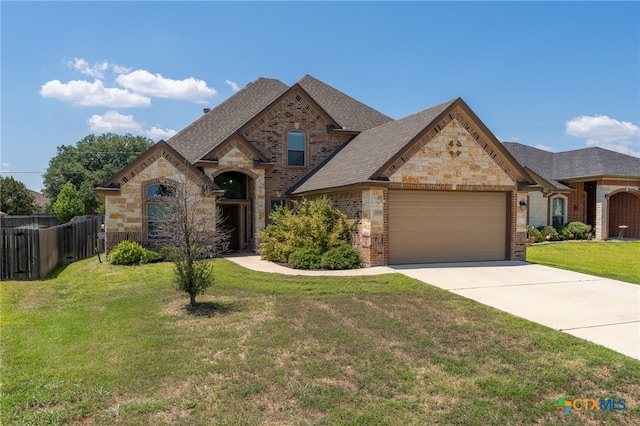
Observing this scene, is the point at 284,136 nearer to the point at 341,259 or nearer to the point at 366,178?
the point at 366,178

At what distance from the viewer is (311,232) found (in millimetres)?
15445

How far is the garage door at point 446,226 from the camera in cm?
1521

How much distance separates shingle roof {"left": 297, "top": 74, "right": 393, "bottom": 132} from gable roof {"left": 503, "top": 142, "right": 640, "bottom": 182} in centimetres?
1145

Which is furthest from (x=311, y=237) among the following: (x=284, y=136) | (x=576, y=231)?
(x=576, y=231)

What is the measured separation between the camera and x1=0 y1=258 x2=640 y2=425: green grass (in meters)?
4.60

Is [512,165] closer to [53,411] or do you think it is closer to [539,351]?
[539,351]

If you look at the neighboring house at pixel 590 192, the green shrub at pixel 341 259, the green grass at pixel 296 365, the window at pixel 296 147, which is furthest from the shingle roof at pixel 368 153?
the neighboring house at pixel 590 192

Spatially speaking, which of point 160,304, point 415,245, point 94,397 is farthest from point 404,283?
point 94,397

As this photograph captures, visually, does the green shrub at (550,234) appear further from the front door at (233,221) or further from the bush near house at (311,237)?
the front door at (233,221)

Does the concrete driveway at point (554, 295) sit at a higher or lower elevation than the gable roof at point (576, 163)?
lower

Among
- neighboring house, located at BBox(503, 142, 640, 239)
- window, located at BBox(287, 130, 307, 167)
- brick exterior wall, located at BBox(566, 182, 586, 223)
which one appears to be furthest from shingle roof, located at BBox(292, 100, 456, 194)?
brick exterior wall, located at BBox(566, 182, 586, 223)

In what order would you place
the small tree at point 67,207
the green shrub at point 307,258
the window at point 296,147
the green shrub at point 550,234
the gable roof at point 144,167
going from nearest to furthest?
the green shrub at point 307,258 → the gable roof at point 144,167 → the window at point 296,147 → the green shrub at point 550,234 → the small tree at point 67,207

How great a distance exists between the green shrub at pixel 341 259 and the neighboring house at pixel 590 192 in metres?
16.4

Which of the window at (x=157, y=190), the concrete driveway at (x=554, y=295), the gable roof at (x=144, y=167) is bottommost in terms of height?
the concrete driveway at (x=554, y=295)
